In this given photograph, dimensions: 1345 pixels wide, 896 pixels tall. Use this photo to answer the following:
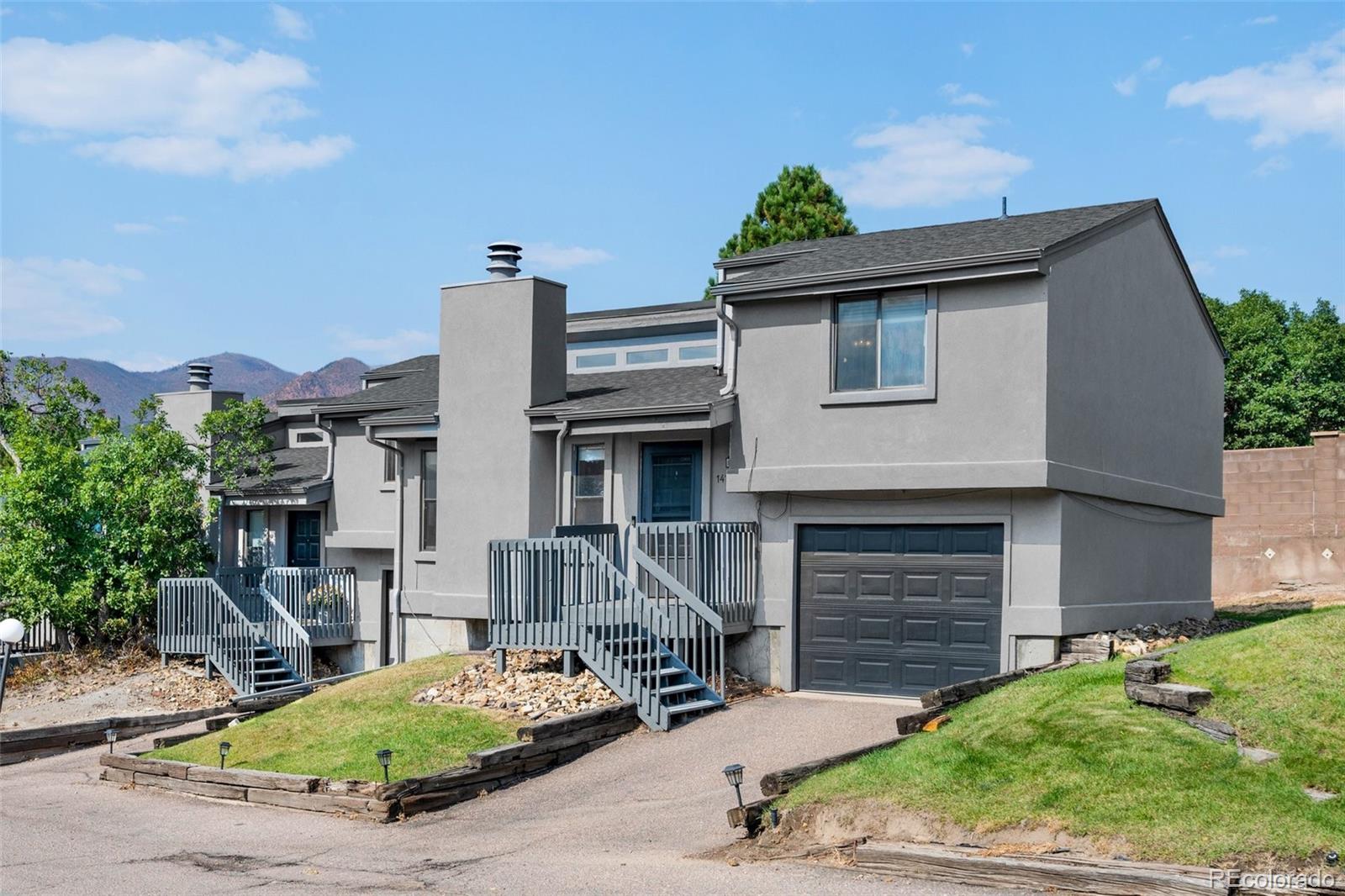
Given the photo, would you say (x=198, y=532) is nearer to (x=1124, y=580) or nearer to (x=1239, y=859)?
(x=1124, y=580)

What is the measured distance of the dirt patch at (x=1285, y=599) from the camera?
2602 cm

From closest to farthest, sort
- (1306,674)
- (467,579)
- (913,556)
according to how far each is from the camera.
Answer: (1306,674) < (913,556) < (467,579)

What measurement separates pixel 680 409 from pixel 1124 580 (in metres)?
6.69

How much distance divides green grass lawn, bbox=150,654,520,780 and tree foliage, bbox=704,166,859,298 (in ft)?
96.2

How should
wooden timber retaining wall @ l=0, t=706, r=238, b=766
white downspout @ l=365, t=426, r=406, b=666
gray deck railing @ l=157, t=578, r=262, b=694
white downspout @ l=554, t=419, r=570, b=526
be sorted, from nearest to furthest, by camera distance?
wooden timber retaining wall @ l=0, t=706, r=238, b=766, white downspout @ l=554, t=419, r=570, b=526, white downspout @ l=365, t=426, r=406, b=666, gray deck railing @ l=157, t=578, r=262, b=694

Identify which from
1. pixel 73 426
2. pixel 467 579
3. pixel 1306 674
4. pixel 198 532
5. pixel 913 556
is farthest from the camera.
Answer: pixel 73 426

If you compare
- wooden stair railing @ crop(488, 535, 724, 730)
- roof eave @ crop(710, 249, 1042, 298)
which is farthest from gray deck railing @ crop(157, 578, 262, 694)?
roof eave @ crop(710, 249, 1042, 298)

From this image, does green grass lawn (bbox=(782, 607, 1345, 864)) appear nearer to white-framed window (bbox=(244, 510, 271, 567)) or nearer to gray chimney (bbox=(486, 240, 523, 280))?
gray chimney (bbox=(486, 240, 523, 280))

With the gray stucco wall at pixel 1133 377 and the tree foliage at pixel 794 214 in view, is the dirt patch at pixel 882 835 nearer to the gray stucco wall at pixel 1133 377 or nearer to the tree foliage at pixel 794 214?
the gray stucco wall at pixel 1133 377

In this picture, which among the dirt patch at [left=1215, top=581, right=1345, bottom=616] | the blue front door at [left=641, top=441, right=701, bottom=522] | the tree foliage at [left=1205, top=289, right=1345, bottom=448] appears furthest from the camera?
the tree foliage at [left=1205, top=289, right=1345, bottom=448]

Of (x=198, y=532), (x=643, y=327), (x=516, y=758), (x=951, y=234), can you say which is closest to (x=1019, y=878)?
(x=516, y=758)

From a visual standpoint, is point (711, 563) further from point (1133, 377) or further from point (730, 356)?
point (1133, 377)

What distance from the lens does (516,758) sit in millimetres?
14469

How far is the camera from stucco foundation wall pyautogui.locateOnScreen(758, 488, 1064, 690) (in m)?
16.5
